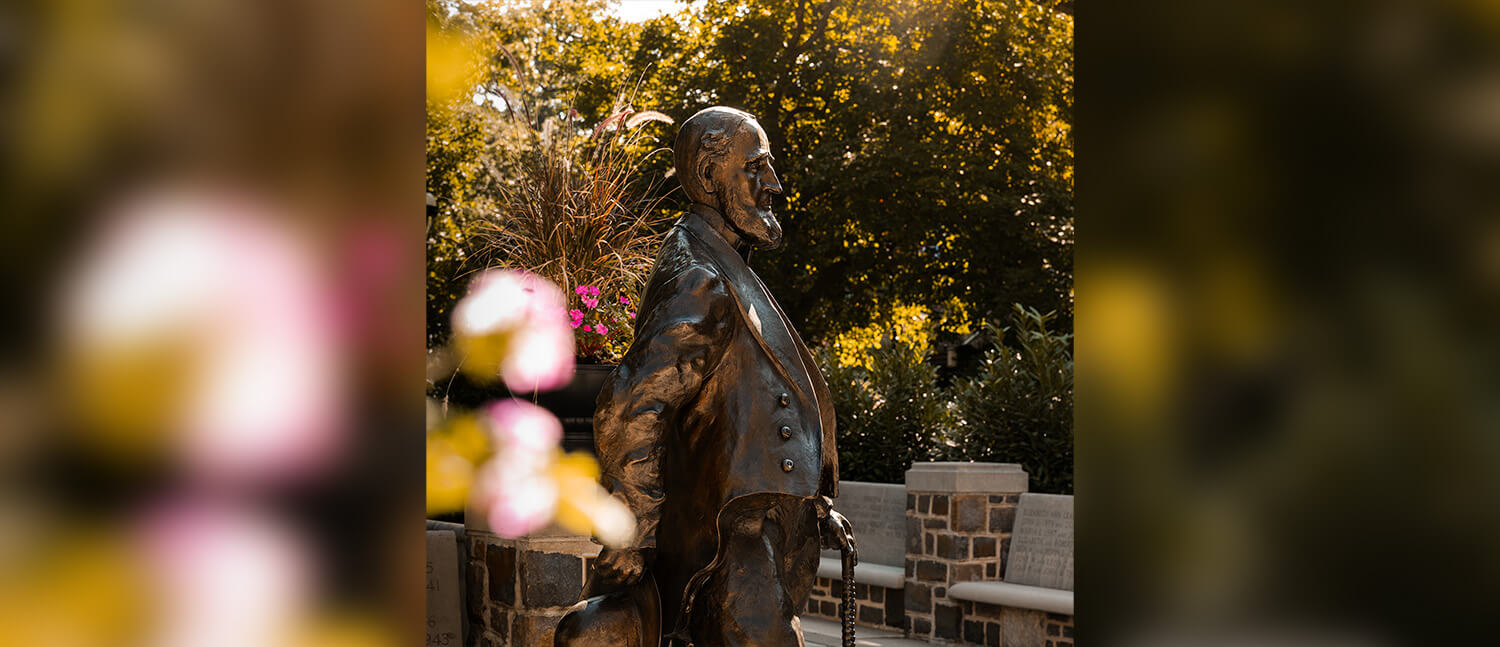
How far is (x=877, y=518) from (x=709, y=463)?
7322 mm

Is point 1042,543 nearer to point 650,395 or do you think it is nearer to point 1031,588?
point 1031,588

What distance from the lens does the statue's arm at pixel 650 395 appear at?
3.30 m

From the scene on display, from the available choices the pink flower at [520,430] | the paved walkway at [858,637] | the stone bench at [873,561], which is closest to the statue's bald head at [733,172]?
the pink flower at [520,430]

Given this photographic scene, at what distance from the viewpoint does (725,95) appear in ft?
70.1

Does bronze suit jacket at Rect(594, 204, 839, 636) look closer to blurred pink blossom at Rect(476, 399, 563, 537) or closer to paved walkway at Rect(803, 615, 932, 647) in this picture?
blurred pink blossom at Rect(476, 399, 563, 537)

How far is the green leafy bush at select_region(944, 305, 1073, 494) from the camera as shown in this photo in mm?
10234

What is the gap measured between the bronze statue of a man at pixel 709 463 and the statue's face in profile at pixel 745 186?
0.13m

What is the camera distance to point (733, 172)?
376 centimetres

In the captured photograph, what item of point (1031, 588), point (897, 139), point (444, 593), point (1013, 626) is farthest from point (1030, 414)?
point (897, 139)

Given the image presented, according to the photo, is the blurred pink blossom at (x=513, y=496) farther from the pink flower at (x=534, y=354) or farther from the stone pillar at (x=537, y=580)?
the stone pillar at (x=537, y=580)

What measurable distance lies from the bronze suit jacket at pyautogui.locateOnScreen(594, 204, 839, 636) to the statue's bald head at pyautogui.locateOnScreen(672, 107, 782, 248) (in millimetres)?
159
